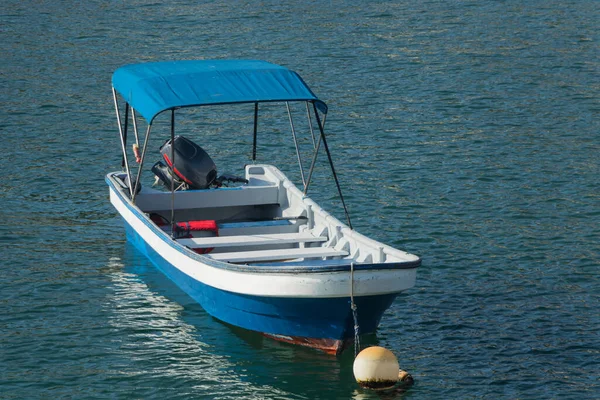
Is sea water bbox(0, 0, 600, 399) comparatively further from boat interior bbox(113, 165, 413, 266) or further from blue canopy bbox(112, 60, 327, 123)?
blue canopy bbox(112, 60, 327, 123)

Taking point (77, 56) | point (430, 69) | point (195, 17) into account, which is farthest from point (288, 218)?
point (195, 17)

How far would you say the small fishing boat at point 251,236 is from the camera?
13.7 metres

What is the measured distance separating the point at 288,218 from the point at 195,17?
21.5 meters

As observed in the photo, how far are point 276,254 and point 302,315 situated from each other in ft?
5.26

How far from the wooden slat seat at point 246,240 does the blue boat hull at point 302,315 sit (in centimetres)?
81

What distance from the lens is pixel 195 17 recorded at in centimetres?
3762

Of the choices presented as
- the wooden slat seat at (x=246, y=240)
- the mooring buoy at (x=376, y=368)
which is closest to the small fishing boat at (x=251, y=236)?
the wooden slat seat at (x=246, y=240)

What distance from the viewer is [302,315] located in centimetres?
1420

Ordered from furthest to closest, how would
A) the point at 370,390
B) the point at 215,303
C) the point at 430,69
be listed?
the point at 430,69
the point at 215,303
the point at 370,390

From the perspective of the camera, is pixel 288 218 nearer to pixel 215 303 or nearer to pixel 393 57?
pixel 215 303

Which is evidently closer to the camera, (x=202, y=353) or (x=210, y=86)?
(x=202, y=353)

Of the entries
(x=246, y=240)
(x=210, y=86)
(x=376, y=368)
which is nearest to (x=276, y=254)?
(x=246, y=240)

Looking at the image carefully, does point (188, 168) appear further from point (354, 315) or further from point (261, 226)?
point (354, 315)

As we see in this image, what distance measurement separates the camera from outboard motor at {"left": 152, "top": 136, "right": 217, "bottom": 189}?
18734 millimetres
